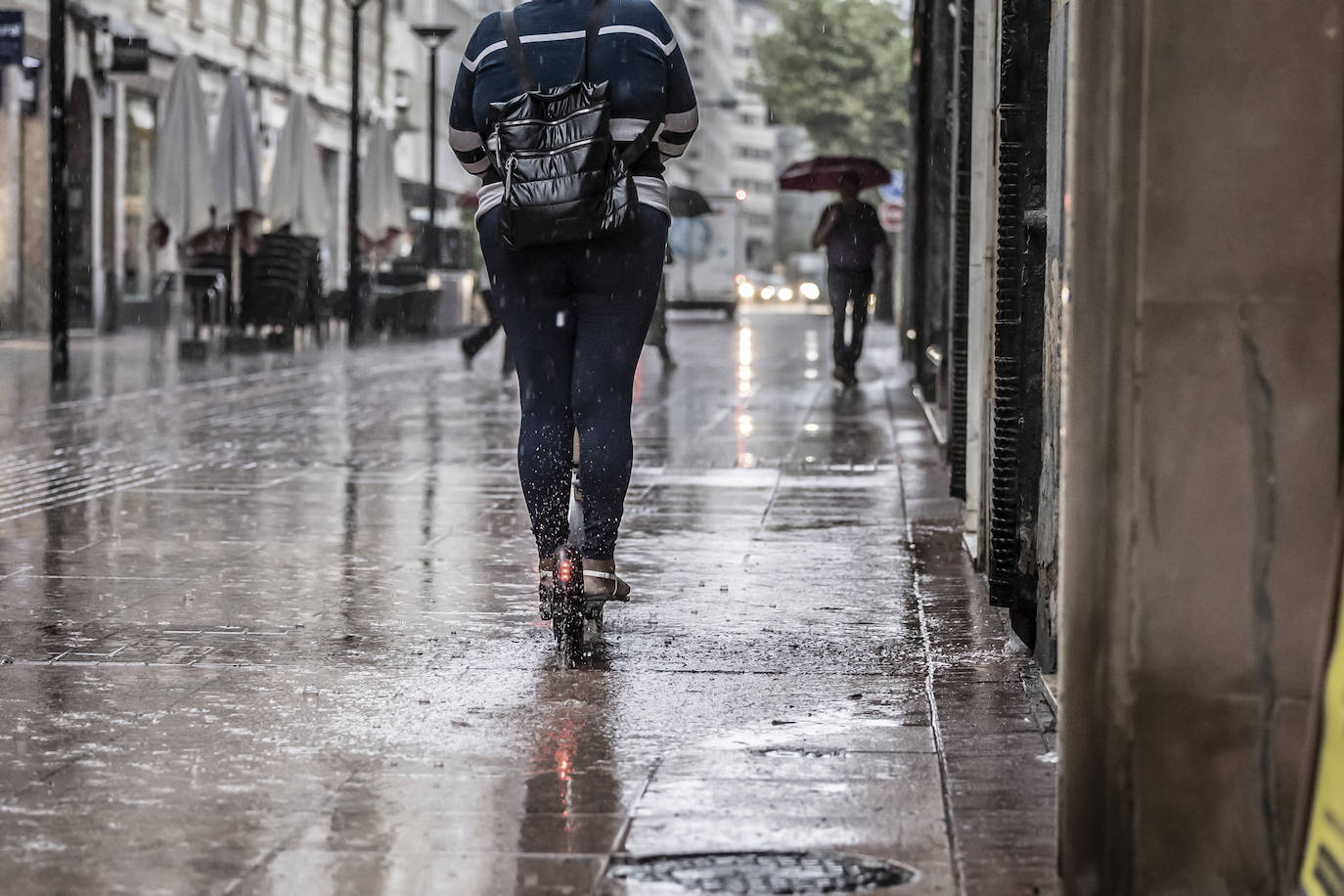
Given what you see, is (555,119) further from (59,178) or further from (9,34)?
(9,34)

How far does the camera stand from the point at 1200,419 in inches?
126

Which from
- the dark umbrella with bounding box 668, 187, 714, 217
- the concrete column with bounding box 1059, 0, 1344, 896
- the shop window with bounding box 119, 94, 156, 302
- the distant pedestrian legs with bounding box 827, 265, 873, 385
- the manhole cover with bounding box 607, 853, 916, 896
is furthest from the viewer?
the shop window with bounding box 119, 94, 156, 302

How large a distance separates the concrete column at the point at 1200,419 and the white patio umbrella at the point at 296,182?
24953 mm

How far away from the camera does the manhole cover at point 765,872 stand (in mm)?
3510

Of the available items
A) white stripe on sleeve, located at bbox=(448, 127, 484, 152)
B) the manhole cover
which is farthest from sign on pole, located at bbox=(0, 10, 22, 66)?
the manhole cover

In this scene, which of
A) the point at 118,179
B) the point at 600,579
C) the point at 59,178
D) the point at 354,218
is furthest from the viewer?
the point at 118,179

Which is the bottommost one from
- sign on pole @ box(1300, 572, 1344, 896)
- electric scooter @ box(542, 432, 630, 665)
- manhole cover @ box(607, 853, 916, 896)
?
manhole cover @ box(607, 853, 916, 896)

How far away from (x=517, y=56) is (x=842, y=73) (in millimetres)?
61900

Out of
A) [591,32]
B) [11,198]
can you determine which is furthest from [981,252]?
[11,198]

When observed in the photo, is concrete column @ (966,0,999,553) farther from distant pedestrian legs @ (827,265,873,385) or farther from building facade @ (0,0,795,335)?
building facade @ (0,0,795,335)

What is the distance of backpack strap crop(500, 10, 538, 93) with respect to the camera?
18.2 ft

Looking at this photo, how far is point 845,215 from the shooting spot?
18.2m

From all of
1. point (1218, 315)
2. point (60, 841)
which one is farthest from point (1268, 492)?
point (60, 841)

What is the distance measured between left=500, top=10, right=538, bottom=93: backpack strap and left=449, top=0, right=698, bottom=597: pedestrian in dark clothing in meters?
0.02
